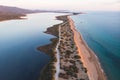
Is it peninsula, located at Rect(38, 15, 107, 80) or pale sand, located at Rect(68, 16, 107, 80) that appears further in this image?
pale sand, located at Rect(68, 16, 107, 80)

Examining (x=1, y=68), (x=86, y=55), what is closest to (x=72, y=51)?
(x=86, y=55)

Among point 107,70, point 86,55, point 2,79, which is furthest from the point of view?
point 86,55

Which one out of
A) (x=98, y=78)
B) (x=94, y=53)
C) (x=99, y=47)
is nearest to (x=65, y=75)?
(x=98, y=78)

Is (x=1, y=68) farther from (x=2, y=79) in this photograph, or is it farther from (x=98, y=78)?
(x=98, y=78)

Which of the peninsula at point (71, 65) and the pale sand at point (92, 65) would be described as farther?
the pale sand at point (92, 65)

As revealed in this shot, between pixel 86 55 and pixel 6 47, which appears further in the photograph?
pixel 6 47

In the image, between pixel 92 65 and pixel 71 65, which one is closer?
pixel 71 65

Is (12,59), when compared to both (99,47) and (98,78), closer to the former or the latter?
(98,78)

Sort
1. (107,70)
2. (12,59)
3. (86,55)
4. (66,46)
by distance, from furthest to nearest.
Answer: (66,46) < (86,55) < (12,59) < (107,70)

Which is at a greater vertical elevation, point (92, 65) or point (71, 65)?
point (71, 65)
